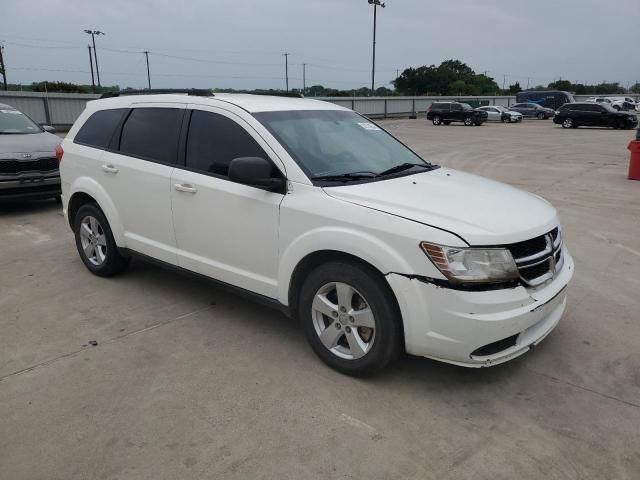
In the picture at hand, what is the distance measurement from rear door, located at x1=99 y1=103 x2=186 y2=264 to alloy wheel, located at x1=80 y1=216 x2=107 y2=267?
467 mm

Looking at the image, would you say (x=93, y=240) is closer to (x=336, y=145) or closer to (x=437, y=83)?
(x=336, y=145)

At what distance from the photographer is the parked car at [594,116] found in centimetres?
3145

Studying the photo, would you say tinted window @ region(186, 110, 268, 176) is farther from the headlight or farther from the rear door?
the headlight

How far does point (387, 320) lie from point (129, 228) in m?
2.73

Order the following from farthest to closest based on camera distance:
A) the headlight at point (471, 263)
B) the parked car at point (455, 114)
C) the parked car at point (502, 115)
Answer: the parked car at point (502, 115), the parked car at point (455, 114), the headlight at point (471, 263)

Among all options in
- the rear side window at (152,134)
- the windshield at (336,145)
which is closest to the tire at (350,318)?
the windshield at (336,145)

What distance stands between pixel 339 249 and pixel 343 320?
1.53ft

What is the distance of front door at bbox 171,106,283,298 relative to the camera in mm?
3688

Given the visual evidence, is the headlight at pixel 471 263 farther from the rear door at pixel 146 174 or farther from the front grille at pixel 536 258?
the rear door at pixel 146 174

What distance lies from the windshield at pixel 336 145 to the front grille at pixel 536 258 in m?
1.14

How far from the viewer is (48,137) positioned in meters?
8.84

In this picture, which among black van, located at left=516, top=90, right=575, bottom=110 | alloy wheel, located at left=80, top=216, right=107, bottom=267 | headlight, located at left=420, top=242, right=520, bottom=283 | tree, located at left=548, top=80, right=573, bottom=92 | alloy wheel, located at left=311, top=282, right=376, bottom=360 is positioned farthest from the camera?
tree, located at left=548, top=80, right=573, bottom=92

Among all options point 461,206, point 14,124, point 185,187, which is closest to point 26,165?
point 14,124

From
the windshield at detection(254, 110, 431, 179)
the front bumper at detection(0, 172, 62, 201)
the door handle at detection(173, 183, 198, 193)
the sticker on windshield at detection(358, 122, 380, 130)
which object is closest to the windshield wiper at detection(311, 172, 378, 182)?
the windshield at detection(254, 110, 431, 179)
